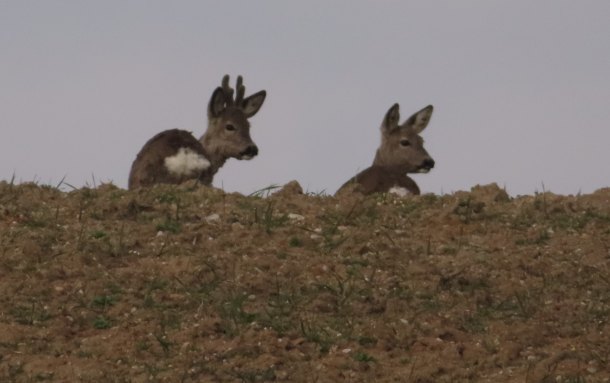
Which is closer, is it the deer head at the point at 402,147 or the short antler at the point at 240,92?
the short antler at the point at 240,92

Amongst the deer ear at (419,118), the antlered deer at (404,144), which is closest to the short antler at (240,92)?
the antlered deer at (404,144)

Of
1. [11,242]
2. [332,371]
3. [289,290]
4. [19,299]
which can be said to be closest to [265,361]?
[332,371]

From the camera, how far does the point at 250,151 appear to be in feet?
67.7

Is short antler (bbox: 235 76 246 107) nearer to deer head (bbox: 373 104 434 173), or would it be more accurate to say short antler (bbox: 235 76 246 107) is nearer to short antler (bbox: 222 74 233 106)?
short antler (bbox: 222 74 233 106)

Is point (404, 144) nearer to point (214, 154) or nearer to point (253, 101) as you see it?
point (253, 101)

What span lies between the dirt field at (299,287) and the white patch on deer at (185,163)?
4254mm

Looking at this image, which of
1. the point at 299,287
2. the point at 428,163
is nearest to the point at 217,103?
the point at 428,163

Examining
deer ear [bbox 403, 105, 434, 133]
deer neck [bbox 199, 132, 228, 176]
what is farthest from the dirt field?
deer ear [bbox 403, 105, 434, 133]

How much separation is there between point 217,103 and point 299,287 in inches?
408

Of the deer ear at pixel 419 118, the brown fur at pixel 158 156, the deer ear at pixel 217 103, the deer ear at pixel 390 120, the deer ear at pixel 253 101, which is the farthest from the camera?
the deer ear at pixel 419 118

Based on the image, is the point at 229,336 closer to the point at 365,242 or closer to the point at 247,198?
the point at 365,242

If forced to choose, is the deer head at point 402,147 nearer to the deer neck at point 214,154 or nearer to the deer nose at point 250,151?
the deer nose at point 250,151

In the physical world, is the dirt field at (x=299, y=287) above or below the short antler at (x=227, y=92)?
below

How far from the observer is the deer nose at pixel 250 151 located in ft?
67.5
